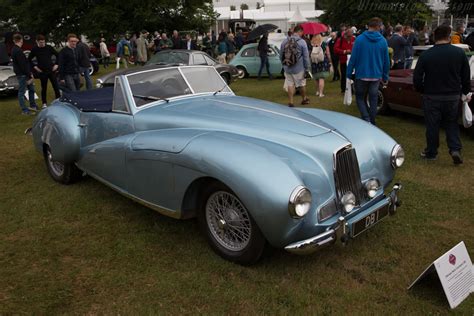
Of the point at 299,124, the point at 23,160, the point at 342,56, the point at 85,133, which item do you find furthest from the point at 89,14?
the point at 299,124

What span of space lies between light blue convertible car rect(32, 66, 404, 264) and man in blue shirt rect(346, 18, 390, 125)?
243 cm

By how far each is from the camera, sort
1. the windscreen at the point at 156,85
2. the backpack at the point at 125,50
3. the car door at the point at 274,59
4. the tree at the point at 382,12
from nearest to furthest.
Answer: the windscreen at the point at 156,85 → the car door at the point at 274,59 → the backpack at the point at 125,50 → the tree at the point at 382,12

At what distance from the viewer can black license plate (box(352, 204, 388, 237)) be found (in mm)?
3154

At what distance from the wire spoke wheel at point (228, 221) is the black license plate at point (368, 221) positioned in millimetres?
798

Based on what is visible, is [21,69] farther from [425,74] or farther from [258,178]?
[258,178]

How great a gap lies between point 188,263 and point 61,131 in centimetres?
250

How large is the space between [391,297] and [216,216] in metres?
1.47

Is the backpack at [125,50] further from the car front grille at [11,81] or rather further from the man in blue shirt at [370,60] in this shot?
the man in blue shirt at [370,60]

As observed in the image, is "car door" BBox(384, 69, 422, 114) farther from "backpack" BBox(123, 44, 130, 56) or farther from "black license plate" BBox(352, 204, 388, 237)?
"backpack" BBox(123, 44, 130, 56)

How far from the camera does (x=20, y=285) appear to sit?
336cm

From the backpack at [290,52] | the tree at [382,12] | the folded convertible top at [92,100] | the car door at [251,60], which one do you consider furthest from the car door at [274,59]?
the tree at [382,12]

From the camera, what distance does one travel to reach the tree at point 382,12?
35125 mm

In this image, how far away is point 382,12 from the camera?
35719 mm

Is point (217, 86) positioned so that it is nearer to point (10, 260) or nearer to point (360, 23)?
point (10, 260)
